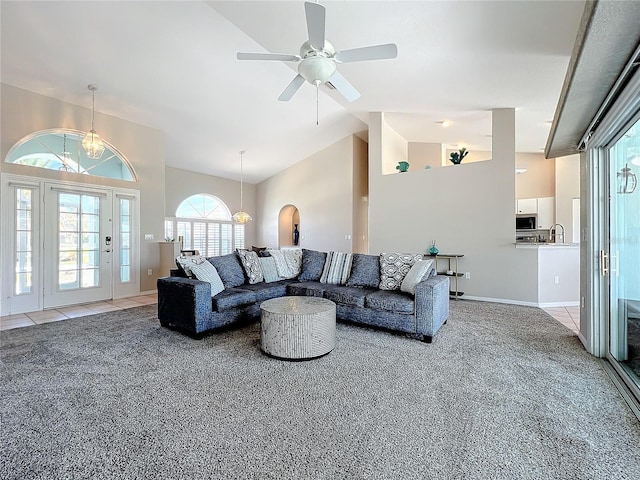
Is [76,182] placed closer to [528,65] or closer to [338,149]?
[338,149]

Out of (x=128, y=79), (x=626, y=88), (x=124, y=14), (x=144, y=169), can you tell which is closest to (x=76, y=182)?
(x=144, y=169)

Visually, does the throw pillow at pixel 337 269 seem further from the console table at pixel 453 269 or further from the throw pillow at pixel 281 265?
the console table at pixel 453 269

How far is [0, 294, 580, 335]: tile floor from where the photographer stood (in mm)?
3726

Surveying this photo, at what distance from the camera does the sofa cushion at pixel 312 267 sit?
4445 millimetres

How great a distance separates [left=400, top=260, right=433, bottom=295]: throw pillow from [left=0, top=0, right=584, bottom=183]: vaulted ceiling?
257 centimetres

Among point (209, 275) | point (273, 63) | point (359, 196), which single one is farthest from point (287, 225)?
point (209, 275)

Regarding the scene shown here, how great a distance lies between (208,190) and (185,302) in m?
6.56

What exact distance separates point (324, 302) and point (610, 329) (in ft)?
8.47

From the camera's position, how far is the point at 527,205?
6.94 meters

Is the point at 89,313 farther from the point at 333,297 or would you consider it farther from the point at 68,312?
the point at 333,297

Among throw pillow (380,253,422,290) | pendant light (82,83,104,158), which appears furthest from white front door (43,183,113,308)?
throw pillow (380,253,422,290)

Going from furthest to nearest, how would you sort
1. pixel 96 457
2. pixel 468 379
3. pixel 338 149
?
pixel 338 149 → pixel 468 379 → pixel 96 457

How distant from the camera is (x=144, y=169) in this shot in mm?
5598

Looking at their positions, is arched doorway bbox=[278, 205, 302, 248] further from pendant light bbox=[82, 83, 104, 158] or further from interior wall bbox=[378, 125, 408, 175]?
pendant light bbox=[82, 83, 104, 158]
